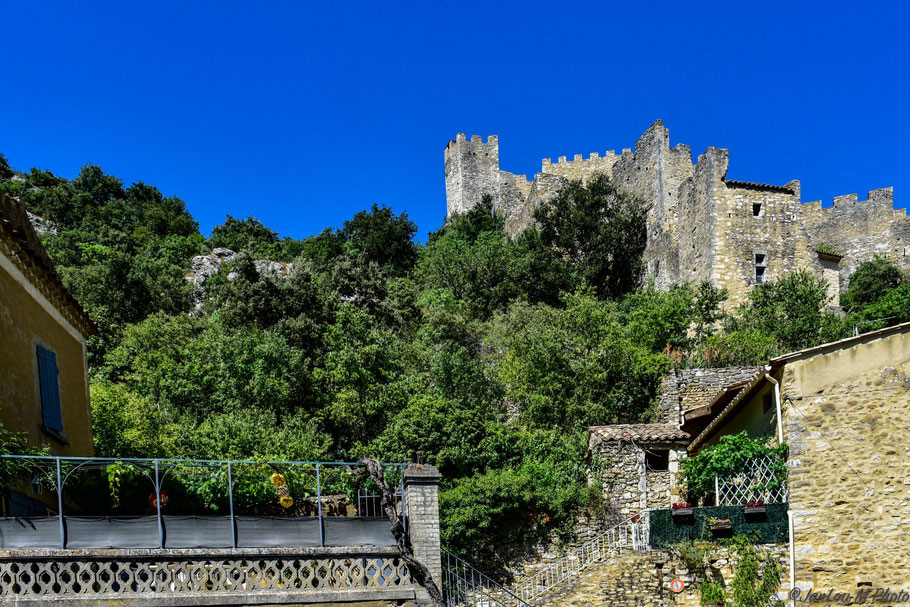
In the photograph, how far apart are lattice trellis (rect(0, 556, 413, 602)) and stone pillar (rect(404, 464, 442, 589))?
0.41 metres

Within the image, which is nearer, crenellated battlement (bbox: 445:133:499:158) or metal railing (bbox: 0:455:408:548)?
metal railing (bbox: 0:455:408:548)

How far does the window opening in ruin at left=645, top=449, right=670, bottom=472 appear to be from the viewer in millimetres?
19641

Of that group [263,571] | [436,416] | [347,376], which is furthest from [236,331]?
[263,571]

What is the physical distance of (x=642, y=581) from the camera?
15953 millimetres

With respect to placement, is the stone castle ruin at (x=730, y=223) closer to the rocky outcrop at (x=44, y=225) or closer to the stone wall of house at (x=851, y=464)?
the stone wall of house at (x=851, y=464)

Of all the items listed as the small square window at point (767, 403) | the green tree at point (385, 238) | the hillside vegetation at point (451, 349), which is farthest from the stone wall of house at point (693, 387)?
the green tree at point (385, 238)

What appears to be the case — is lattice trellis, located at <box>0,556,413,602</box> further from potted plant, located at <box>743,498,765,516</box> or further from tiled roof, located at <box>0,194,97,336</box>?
potted plant, located at <box>743,498,765,516</box>

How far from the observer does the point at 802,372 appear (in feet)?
47.1

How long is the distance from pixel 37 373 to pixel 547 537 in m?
11.0

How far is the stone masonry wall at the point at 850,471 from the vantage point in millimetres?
13508

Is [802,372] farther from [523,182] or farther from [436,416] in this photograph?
[523,182]

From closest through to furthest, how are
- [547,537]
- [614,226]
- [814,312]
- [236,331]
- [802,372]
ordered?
[802,372], [547,537], [236,331], [814,312], [614,226]

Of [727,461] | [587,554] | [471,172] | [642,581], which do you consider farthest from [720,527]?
[471,172]

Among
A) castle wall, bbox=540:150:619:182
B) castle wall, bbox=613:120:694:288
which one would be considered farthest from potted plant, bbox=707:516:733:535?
castle wall, bbox=540:150:619:182
